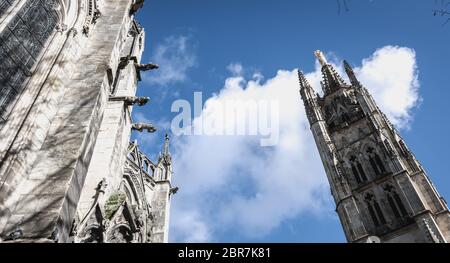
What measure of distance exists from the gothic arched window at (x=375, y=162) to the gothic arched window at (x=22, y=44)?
30.6 meters

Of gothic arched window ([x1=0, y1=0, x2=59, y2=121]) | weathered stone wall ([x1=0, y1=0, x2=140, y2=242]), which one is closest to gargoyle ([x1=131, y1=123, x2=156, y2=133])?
weathered stone wall ([x1=0, y1=0, x2=140, y2=242])

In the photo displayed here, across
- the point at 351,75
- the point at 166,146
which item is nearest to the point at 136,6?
the point at 166,146

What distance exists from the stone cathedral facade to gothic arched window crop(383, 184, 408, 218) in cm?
2540

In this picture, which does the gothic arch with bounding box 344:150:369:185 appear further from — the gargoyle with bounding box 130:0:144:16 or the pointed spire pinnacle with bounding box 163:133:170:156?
the gargoyle with bounding box 130:0:144:16

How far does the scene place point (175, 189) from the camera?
16938mm

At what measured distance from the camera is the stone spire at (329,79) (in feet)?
147

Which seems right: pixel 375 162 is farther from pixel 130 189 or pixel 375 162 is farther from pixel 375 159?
pixel 130 189

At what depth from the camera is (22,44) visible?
5656 millimetres

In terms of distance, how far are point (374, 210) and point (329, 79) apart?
20.9 m

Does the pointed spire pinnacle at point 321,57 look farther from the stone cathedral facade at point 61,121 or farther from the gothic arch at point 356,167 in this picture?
the stone cathedral facade at point 61,121

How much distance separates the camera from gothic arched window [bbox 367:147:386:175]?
32344 mm

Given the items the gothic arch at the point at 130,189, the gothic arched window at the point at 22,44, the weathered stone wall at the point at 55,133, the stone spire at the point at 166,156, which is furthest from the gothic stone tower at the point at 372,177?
the gothic arched window at the point at 22,44
